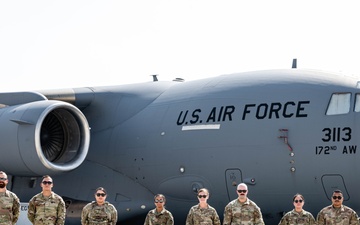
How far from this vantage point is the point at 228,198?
1282 centimetres

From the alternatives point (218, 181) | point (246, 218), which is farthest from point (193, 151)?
point (246, 218)

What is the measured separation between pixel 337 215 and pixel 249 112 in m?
3.37

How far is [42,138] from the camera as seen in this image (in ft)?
46.9

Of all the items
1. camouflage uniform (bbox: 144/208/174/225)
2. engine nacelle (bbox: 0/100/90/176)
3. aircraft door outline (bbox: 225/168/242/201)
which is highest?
engine nacelle (bbox: 0/100/90/176)

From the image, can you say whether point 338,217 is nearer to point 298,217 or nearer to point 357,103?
point 298,217

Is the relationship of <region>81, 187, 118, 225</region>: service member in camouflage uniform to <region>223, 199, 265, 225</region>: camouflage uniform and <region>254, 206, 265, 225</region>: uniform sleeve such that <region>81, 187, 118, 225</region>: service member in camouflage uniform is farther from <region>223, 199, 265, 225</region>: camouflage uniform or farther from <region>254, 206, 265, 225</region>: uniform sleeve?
<region>254, 206, 265, 225</region>: uniform sleeve

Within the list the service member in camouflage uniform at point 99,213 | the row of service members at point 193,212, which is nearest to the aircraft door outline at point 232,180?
the row of service members at point 193,212

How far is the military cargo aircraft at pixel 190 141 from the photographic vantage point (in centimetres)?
1202

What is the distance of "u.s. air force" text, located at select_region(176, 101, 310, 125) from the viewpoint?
1232 cm

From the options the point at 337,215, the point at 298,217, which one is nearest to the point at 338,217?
the point at 337,215

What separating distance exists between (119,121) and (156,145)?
129 cm

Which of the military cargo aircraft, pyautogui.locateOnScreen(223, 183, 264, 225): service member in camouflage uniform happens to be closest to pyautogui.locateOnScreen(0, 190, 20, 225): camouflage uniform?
pyautogui.locateOnScreen(223, 183, 264, 225): service member in camouflage uniform

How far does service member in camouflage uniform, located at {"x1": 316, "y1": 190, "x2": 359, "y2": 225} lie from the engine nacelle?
531 centimetres

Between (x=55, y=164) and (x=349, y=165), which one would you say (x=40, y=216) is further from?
(x=349, y=165)
